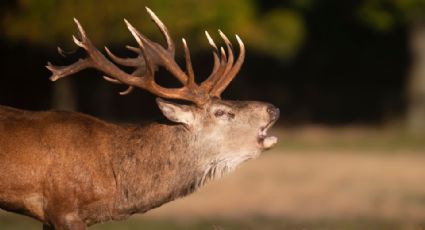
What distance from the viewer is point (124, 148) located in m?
9.73

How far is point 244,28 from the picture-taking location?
3131 cm

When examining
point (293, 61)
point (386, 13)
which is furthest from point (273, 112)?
point (293, 61)

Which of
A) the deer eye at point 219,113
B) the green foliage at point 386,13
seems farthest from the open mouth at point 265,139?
the green foliage at point 386,13

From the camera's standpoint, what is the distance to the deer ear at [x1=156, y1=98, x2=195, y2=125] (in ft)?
32.2

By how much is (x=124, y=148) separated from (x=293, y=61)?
31679mm

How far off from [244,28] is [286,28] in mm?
2861

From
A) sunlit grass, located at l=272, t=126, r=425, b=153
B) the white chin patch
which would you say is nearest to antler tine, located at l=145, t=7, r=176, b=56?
the white chin patch

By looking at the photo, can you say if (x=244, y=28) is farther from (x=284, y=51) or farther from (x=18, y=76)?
(x=18, y=76)

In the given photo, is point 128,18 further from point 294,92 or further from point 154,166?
point 294,92

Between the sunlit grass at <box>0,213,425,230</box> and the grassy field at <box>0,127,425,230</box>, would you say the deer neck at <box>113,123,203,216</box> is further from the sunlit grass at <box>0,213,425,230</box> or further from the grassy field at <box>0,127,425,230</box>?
the sunlit grass at <box>0,213,425,230</box>

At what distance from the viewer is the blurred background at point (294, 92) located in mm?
18109

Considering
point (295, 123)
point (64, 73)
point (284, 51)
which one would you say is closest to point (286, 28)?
point (284, 51)

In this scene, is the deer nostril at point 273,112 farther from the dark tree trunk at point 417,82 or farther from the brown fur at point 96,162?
the dark tree trunk at point 417,82

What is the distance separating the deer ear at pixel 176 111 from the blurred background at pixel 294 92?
13.4 feet
